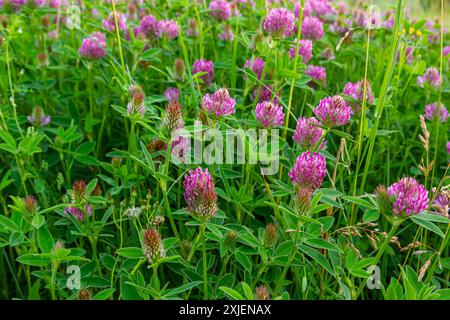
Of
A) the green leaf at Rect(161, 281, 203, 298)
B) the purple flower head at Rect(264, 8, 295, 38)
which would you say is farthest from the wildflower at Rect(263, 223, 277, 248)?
the purple flower head at Rect(264, 8, 295, 38)

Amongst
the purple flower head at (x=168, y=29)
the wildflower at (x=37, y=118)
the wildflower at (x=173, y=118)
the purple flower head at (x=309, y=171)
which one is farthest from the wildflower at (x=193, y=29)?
the purple flower head at (x=309, y=171)

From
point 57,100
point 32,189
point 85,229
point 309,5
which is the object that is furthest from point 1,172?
point 309,5

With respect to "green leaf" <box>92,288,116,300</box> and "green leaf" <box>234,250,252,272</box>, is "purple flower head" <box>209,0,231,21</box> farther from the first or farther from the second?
"green leaf" <box>92,288,116,300</box>

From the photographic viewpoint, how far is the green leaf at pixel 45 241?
1359mm

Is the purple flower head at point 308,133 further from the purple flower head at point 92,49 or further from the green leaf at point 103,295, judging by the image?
the purple flower head at point 92,49

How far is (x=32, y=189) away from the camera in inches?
72.1

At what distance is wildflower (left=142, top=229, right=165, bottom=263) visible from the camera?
122 cm

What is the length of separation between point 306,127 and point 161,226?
1.56ft

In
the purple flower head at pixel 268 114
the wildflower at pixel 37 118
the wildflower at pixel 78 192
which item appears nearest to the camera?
the wildflower at pixel 78 192

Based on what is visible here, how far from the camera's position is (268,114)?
1.50 meters

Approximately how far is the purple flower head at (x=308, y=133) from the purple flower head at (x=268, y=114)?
0.20ft

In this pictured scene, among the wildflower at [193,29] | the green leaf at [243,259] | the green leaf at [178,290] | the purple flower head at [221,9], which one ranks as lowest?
the green leaf at [178,290]

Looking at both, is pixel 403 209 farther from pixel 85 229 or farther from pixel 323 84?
pixel 323 84

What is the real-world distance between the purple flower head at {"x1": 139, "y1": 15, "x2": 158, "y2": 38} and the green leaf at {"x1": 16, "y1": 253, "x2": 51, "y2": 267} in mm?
1085
